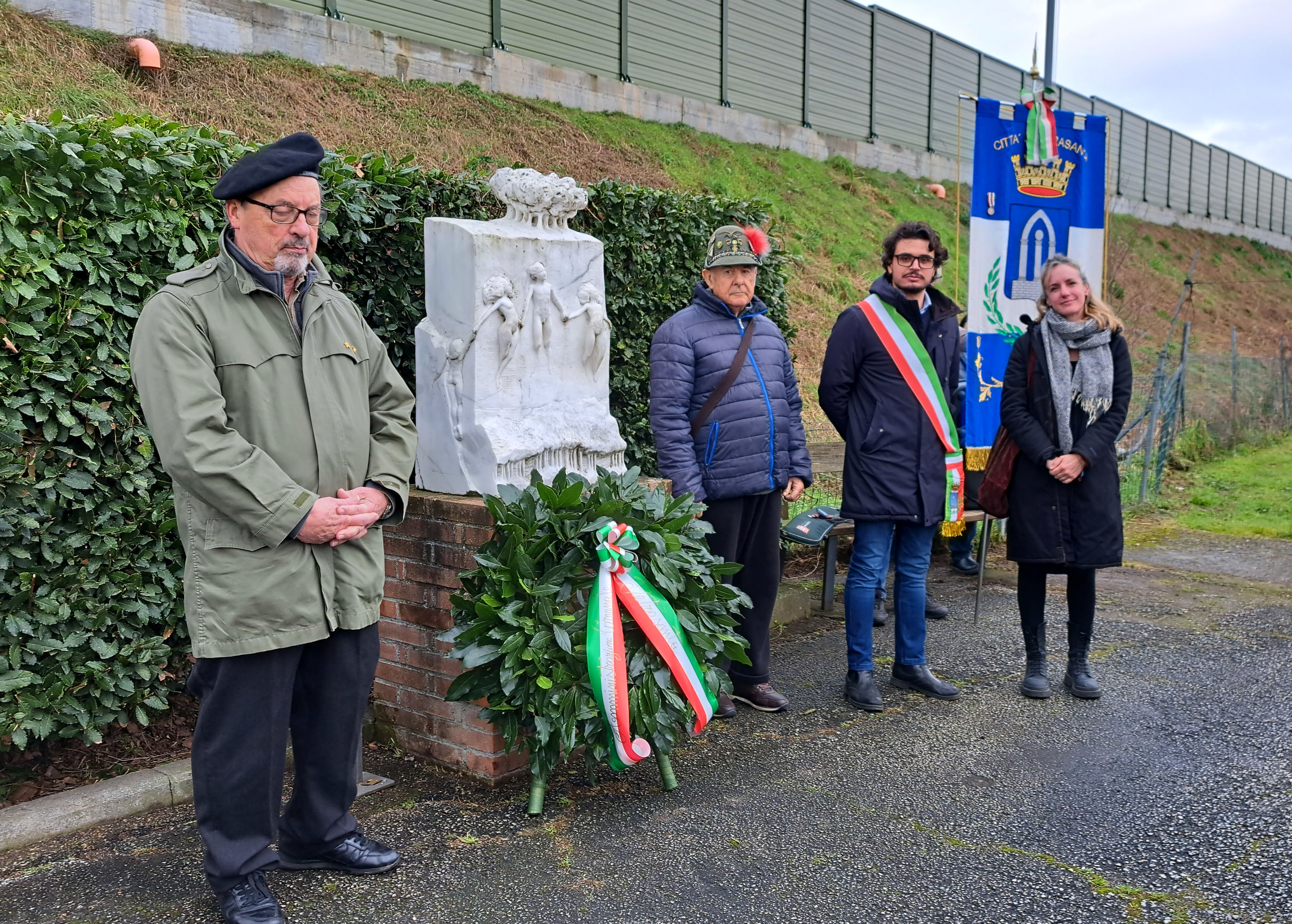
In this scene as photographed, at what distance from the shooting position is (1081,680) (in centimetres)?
481

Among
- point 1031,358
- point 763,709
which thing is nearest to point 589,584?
point 763,709

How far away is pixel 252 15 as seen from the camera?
1353 cm

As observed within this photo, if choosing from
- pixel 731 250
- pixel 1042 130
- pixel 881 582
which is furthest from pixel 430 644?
pixel 1042 130

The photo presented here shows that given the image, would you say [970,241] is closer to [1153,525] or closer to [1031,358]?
[1031,358]

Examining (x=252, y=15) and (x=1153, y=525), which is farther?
(x=252, y=15)

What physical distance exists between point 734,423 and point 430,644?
148 cm

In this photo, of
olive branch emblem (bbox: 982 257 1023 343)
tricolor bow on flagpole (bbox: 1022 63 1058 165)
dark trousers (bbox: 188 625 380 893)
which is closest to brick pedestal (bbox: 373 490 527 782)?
dark trousers (bbox: 188 625 380 893)

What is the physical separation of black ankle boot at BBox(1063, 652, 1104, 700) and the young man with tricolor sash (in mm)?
530

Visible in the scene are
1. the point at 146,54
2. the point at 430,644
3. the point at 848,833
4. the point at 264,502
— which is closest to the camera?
the point at 264,502

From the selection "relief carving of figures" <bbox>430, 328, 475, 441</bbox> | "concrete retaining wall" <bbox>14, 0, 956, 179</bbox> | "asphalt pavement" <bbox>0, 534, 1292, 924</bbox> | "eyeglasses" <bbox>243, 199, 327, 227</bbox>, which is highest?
"concrete retaining wall" <bbox>14, 0, 956, 179</bbox>

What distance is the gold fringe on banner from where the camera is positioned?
6.34 meters

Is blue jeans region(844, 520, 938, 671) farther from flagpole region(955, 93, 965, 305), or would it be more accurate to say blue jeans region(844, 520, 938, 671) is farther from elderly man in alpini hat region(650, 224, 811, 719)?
flagpole region(955, 93, 965, 305)

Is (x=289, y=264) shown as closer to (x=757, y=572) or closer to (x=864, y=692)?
(x=757, y=572)

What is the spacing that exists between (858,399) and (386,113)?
11.1m
